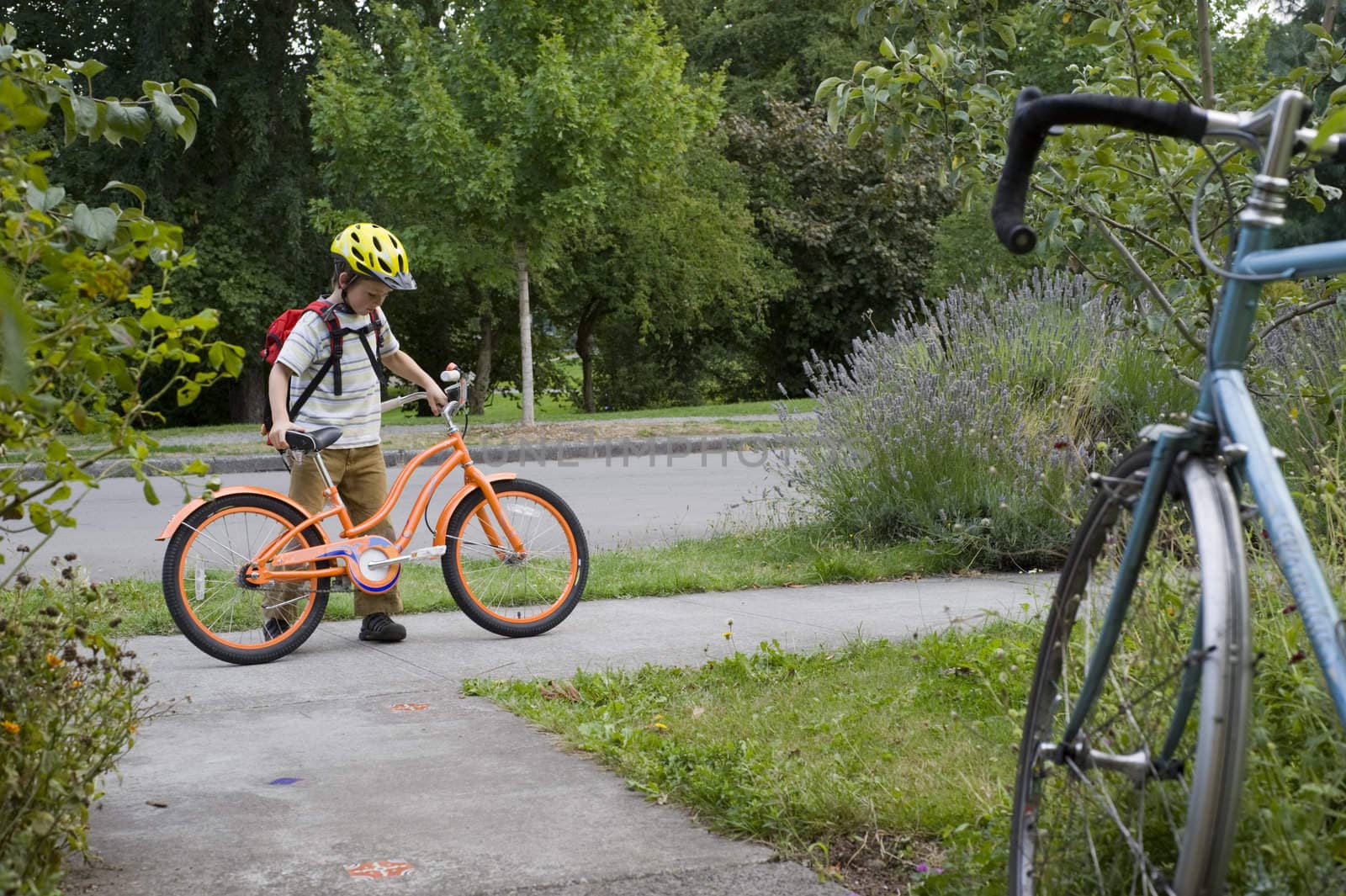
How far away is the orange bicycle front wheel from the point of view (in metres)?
6.44

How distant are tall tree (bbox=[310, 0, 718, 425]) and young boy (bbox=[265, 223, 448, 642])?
495 inches

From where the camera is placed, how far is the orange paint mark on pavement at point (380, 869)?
320 centimetres

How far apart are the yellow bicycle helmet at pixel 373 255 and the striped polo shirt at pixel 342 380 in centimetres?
23

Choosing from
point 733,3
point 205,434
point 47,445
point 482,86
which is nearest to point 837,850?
point 47,445

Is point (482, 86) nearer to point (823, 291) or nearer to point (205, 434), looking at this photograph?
point (205, 434)

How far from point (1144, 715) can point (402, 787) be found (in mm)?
2305

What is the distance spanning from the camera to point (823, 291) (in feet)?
106

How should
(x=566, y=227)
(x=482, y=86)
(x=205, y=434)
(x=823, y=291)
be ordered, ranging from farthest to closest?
(x=823, y=291), (x=566, y=227), (x=205, y=434), (x=482, y=86)

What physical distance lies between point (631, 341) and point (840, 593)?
2775cm

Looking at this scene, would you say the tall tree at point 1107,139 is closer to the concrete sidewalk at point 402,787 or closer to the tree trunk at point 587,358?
the concrete sidewalk at point 402,787

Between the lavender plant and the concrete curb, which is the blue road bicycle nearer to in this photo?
the lavender plant

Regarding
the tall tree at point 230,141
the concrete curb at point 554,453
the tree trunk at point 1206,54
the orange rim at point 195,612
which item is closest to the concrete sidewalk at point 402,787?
the orange rim at point 195,612

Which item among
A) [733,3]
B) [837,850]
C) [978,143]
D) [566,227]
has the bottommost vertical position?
[837,850]

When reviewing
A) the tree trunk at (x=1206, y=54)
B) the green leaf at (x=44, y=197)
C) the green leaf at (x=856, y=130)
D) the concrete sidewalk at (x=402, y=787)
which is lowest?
the concrete sidewalk at (x=402, y=787)
